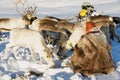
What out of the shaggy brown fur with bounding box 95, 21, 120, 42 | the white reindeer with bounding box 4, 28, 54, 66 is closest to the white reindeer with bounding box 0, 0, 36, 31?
the shaggy brown fur with bounding box 95, 21, 120, 42

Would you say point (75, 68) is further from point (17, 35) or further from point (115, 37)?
point (115, 37)

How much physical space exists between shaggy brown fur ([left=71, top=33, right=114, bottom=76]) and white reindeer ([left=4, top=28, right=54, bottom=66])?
0.85 metres

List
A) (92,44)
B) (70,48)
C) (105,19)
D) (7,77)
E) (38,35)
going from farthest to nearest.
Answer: (105,19) < (70,48) < (38,35) < (92,44) < (7,77)

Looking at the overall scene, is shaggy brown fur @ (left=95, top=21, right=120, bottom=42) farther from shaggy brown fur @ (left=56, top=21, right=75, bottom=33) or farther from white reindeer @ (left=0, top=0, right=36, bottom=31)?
white reindeer @ (left=0, top=0, right=36, bottom=31)

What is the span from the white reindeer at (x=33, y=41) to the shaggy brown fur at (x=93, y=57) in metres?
0.85

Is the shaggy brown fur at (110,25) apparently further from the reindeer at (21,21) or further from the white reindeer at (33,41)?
the white reindeer at (33,41)

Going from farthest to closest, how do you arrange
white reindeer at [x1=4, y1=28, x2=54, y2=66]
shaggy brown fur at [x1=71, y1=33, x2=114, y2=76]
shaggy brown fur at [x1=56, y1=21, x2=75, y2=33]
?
shaggy brown fur at [x1=56, y1=21, x2=75, y2=33] → white reindeer at [x1=4, y1=28, x2=54, y2=66] → shaggy brown fur at [x1=71, y1=33, x2=114, y2=76]

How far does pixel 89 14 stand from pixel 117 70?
5045 millimetres

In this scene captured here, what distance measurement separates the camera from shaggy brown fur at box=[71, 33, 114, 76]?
8.30 meters

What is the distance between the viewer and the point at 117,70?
8547 mm

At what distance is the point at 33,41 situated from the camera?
9242mm

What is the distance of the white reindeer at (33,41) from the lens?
30.0 ft

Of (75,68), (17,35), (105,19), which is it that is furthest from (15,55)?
(105,19)

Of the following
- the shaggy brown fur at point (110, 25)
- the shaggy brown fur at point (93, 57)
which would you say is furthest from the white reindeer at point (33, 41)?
the shaggy brown fur at point (110, 25)
